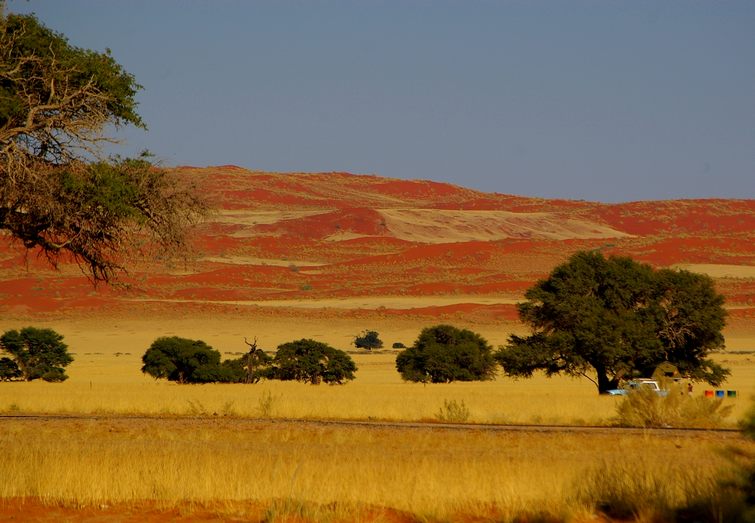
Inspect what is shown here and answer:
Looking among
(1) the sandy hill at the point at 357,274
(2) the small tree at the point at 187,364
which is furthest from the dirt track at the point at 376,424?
(1) the sandy hill at the point at 357,274

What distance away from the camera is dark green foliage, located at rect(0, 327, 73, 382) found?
2103 inches

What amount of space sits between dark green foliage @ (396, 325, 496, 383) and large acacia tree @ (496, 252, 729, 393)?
1189 cm

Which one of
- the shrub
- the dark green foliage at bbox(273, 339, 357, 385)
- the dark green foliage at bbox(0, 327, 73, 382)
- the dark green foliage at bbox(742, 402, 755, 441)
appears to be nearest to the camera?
the dark green foliage at bbox(742, 402, 755, 441)

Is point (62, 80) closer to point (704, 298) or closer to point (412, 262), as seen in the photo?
point (704, 298)

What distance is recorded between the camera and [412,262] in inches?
6127

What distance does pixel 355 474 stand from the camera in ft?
44.3

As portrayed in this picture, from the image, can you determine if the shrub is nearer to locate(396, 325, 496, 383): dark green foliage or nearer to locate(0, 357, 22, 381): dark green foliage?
locate(396, 325, 496, 383): dark green foliage

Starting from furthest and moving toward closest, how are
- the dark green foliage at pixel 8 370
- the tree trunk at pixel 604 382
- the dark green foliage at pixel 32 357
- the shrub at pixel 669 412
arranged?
the dark green foliage at pixel 32 357 < the dark green foliage at pixel 8 370 < the tree trunk at pixel 604 382 < the shrub at pixel 669 412

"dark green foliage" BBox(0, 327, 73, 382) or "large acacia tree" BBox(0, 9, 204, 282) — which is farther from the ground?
"large acacia tree" BBox(0, 9, 204, 282)

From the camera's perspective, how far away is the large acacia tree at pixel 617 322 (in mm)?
40500

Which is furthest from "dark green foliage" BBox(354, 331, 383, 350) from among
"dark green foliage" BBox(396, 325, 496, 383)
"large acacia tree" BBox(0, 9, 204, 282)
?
"large acacia tree" BBox(0, 9, 204, 282)

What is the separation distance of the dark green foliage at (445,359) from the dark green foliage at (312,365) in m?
3.14

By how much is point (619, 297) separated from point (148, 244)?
2560cm

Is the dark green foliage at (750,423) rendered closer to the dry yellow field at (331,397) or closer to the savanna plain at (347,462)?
the dry yellow field at (331,397)
